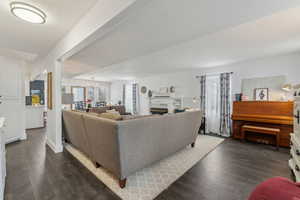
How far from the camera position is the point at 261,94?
3.68 metres

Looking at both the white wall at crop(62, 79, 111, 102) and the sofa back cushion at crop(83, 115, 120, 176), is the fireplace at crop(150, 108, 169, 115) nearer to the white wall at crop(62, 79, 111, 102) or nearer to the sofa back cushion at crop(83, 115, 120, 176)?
the white wall at crop(62, 79, 111, 102)

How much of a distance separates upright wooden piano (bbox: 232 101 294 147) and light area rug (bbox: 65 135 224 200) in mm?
1696

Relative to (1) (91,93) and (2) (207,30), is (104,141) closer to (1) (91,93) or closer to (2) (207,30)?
(2) (207,30)

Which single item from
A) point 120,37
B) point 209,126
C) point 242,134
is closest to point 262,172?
point 242,134

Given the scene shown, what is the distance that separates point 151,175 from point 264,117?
3.35 m

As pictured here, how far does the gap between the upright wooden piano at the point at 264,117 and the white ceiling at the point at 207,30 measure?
4.51 ft

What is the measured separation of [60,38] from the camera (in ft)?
8.18

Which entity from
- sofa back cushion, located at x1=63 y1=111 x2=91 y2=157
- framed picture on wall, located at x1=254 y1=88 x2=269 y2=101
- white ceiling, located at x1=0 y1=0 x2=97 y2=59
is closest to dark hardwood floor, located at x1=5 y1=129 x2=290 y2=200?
sofa back cushion, located at x1=63 y1=111 x2=91 y2=157

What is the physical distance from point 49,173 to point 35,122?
4348 millimetres

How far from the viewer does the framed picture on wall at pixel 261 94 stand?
361 cm

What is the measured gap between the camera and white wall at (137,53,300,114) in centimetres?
329

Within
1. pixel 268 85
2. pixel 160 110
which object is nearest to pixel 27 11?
pixel 160 110

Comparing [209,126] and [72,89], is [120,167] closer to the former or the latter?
[209,126]

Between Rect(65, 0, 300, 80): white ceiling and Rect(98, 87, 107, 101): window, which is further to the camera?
Rect(98, 87, 107, 101): window
